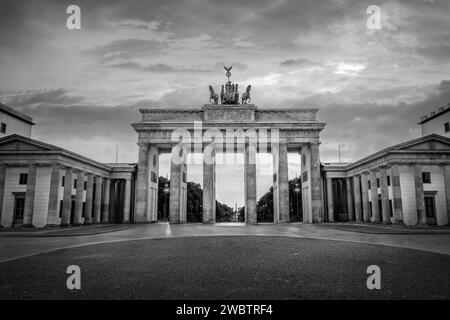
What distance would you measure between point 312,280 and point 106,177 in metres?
55.2

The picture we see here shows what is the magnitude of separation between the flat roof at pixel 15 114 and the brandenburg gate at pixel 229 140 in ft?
62.0

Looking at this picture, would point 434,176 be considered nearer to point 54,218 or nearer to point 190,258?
point 190,258

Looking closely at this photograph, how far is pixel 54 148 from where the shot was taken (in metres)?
44.6

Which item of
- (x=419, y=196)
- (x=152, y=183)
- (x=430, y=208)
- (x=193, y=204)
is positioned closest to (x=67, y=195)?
(x=152, y=183)

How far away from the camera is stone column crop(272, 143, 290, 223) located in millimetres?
53188

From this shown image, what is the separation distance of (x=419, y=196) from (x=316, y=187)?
14.8 meters

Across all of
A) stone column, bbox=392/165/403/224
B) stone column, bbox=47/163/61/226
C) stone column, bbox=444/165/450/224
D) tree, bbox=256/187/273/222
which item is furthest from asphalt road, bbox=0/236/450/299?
tree, bbox=256/187/273/222

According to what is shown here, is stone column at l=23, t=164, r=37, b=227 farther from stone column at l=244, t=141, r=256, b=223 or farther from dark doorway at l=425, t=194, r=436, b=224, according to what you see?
dark doorway at l=425, t=194, r=436, b=224

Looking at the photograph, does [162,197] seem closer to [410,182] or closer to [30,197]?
[30,197]

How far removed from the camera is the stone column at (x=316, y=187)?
53031 mm
